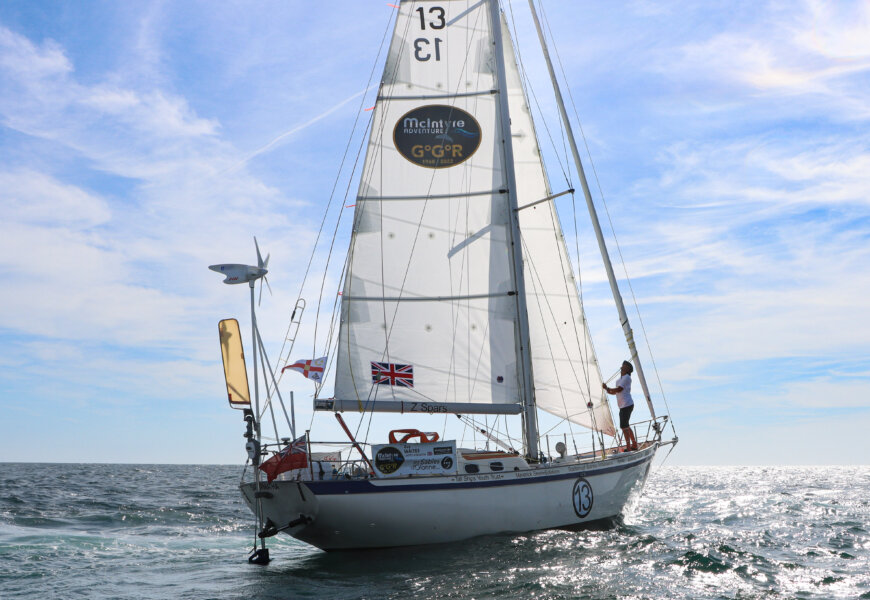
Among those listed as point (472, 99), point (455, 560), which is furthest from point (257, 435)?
point (472, 99)

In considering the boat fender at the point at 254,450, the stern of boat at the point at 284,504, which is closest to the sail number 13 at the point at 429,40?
the boat fender at the point at 254,450

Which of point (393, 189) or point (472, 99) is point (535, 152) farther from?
point (393, 189)

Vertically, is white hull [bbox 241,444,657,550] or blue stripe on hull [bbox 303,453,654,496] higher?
blue stripe on hull [bbox 303,453,654,496]

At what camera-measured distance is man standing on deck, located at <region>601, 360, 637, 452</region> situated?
17328mm

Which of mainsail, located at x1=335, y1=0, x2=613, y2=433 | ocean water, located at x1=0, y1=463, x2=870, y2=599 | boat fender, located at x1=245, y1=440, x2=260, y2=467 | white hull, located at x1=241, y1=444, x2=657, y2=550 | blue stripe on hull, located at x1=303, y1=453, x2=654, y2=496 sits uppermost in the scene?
mainsail, located at x1=335, y1=0, x2=613, y2=433

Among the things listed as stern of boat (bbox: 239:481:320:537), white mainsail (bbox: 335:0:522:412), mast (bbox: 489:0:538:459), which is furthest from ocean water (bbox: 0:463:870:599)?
white mainsail (bbox: 335:0:522:412)

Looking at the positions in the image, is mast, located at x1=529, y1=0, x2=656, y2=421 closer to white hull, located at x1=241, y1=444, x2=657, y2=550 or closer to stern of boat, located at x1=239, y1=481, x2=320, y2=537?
white hull, located at x1=241, y1=444, x2=657, y2=550

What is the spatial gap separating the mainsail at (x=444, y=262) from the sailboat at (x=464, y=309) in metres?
0.03

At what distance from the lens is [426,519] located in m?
13.7

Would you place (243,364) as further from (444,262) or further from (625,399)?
(625,399)

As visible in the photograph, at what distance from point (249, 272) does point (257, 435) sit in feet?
10.3

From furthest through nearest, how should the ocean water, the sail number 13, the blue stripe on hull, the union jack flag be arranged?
the sail number 13 → the union jack flag → the blue stripe on hull → the ocean water

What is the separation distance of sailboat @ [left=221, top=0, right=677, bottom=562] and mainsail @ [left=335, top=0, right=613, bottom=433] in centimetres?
3

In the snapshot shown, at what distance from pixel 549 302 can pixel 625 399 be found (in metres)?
3.23
